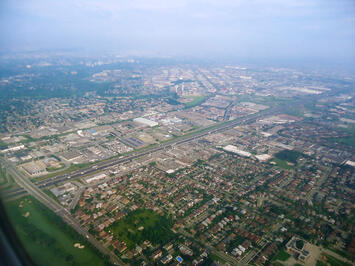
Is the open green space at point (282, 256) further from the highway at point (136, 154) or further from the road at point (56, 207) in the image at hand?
the highway at point (136, 154)

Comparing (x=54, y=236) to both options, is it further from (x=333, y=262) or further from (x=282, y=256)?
(x=333, y=262)

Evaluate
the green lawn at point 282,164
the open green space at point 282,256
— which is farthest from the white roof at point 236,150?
the open green space at point 282,256

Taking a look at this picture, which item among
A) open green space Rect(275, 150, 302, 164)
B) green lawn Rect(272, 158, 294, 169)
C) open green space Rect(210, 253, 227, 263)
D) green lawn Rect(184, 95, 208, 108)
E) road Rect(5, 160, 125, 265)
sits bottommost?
green lawn Rect(184, 95, 208, 108)

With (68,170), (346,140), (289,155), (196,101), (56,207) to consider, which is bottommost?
(68,170)

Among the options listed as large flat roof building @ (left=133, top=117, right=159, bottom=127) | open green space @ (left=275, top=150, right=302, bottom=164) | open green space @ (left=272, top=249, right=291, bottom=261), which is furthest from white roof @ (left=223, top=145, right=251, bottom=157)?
open green space @ (left=272, top=249, right=291, bottom=261)

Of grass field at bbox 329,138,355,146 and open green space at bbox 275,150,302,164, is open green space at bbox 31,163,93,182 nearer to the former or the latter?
open green space at bbox 275,150,302,164

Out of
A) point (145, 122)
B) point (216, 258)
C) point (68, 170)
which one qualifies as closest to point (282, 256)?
point (216, 258)
